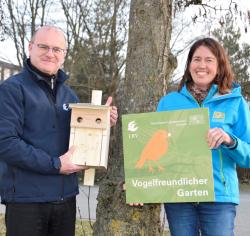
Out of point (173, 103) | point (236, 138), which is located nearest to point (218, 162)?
point (236, 138)

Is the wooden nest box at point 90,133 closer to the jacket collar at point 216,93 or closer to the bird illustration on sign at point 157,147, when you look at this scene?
the bird illustration on sign at point 157,147

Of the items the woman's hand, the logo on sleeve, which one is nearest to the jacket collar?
the logo on sleeve

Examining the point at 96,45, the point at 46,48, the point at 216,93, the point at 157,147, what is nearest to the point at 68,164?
the point at 157,147

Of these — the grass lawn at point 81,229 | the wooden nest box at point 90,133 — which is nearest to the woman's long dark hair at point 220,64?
the wooden nest box at point 90,133

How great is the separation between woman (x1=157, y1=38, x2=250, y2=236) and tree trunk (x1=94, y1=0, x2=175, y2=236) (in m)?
0.84

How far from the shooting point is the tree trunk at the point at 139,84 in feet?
13.9

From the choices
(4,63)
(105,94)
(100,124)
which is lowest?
(100,124)

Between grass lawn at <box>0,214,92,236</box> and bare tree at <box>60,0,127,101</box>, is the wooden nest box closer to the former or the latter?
grass lawn at <box>0,214,92,236</box>

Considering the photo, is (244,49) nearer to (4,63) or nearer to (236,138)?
(4,63)

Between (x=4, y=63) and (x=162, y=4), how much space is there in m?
19.4

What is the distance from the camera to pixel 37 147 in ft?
10.7

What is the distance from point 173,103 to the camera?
136 inches

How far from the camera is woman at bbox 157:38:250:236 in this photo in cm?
324

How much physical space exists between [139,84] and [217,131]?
1365mm
